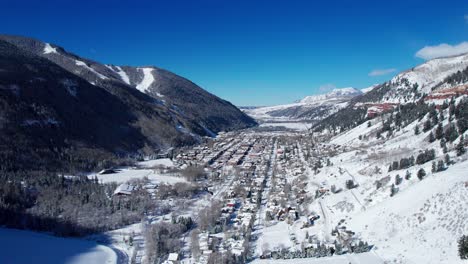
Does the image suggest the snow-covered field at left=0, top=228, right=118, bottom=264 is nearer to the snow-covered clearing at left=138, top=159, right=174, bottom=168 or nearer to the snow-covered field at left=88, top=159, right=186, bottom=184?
the snow-covered field at left=88, top=159, right=186, bottom=184

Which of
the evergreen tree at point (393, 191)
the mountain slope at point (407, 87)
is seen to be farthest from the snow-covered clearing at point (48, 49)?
the evergreen tree at point (393, 191)

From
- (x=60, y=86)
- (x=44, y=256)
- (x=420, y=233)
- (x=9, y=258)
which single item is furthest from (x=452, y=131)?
(x=60, y=86)

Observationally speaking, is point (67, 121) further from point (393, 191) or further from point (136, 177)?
point (393, 191)

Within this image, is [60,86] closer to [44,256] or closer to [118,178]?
[118,178]

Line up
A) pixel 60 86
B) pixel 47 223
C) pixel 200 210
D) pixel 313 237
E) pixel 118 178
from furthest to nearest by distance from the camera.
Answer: pixel 60 86, pixel 118 178, pixel 200 210, pixel 47 223, pixel 313 237

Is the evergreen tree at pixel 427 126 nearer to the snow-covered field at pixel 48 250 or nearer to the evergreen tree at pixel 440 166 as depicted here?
the evergreen tree at pixel 440 166

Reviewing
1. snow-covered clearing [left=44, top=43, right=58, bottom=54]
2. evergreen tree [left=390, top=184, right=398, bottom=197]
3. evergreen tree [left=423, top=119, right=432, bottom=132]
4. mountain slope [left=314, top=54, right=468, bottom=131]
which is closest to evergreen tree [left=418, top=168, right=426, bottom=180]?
evergreen tree [left=390, top=184, right=398, bottom=197]

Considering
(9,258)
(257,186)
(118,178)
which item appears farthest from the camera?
(118,178)

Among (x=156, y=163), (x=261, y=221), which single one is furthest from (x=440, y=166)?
(x=156, y=163)
